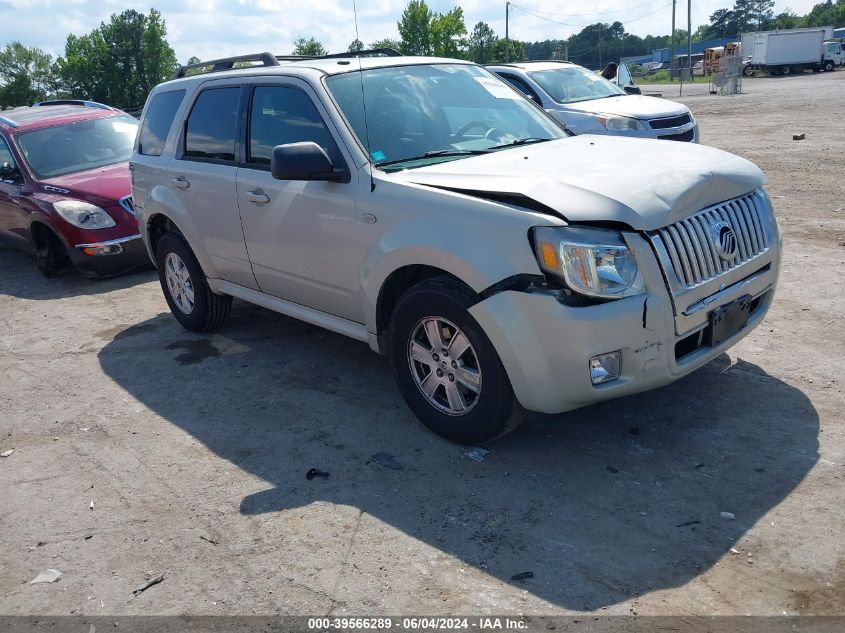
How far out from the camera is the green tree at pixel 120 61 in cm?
7631

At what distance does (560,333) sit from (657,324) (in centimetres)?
47

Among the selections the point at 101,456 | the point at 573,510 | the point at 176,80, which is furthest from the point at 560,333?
the point at 176,80

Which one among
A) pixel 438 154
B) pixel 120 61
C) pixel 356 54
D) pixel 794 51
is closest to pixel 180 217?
pixel 356 54

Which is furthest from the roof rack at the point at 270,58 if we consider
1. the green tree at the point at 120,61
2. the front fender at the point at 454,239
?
the green tree at the point at 120,61

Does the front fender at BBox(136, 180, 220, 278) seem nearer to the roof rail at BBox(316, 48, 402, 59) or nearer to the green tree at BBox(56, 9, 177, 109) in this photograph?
the roof rail at BBox(316, 48, 402, 59)

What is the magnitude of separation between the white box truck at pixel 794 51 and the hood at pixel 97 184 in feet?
179

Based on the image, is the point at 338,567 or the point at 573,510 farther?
the point at 573,510

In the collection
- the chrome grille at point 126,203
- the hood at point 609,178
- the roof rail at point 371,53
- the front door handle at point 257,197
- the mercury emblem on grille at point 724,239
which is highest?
the roof rail at point 371,53

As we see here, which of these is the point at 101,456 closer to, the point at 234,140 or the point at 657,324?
the point at 234,140

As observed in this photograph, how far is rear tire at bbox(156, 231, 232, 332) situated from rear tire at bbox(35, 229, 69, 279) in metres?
3.12

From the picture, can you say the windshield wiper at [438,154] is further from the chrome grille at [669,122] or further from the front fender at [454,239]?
the chrome grille at [669,122]

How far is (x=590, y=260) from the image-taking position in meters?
3.54

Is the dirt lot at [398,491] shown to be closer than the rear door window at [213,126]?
Yes

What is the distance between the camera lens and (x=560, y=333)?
11.6 feet
